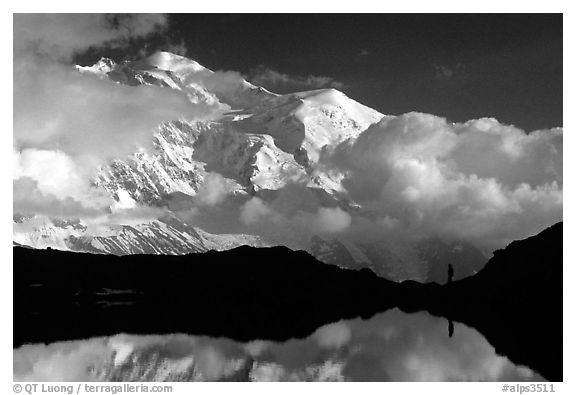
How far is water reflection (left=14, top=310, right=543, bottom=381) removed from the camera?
94.8 meters

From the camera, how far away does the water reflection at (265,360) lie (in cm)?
9475

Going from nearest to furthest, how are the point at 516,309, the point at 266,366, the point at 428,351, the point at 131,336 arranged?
the point at 266,366, the point at 428,351, the point at 131,336, the point at 516,309

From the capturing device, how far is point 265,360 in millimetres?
109375
